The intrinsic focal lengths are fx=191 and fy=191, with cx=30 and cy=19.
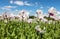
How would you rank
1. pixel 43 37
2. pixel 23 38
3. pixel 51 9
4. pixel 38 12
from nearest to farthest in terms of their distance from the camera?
1. pixel 23 38
2. pixel 43 37
3. pixel 51 9
4. pixel 38 12

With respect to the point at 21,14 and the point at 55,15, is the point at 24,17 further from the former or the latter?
the point at 55,15

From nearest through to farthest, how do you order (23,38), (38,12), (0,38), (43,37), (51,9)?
(0,38)
(23,38)
(43,37)
(51,9)
(38,12)

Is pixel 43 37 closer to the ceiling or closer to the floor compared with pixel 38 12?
closer to the floor

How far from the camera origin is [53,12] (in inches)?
144

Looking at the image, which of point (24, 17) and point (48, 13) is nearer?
point (48, 13)

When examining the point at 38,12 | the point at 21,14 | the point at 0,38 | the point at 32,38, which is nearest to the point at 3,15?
the point at 21,14

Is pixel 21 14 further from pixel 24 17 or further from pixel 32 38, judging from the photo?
pixel 32 38

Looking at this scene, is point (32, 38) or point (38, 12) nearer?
point (32, 38)

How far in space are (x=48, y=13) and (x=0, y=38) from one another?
1376 mm

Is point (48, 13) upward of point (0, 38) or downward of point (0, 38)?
upward

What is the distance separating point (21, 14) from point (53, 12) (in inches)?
47.0

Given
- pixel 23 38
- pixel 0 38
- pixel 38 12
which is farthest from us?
pixel 38 12

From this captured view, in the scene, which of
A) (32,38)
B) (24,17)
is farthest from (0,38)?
(24,17)

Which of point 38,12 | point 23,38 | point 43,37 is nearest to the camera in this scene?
point 23,38
